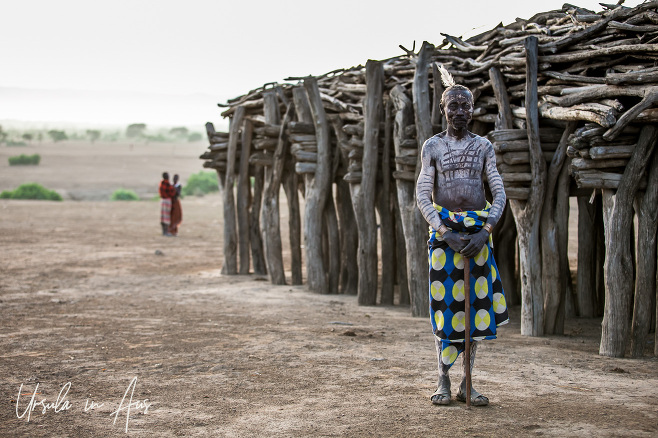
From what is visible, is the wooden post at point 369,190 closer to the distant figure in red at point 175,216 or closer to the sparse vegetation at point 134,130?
the distant figure in red at point 175,216

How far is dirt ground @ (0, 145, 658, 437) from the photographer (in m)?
4.41

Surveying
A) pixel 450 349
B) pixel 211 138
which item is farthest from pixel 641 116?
pixel 211 138

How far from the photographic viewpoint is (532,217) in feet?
23.1

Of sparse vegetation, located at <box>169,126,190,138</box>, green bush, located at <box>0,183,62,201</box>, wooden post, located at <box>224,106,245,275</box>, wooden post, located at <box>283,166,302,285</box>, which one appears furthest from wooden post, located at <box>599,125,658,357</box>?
sparse vegetation, located at <box>169,126,190,138</box>

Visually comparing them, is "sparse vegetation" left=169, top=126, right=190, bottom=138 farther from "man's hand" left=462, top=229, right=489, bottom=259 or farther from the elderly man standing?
"man's hand" left=462, top=229, right=489, bottom=259

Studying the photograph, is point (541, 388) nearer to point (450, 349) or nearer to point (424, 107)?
point (450, 349)

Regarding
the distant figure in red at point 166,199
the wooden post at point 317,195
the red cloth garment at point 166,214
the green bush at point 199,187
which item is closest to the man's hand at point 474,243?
the wooden post at point 317,195

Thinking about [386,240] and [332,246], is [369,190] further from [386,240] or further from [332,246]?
[332,246]

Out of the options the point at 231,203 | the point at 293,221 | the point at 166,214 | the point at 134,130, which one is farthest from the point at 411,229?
the point at 134,130

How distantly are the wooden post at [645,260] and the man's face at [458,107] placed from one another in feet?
6.60

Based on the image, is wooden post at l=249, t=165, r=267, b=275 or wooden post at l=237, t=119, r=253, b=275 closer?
wooden post at l=237, t=119, r=253, b=275

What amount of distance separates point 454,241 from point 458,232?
0.35 feet

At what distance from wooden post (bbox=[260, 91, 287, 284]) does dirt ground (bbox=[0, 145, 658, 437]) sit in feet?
1.30

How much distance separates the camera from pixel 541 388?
5125mm
